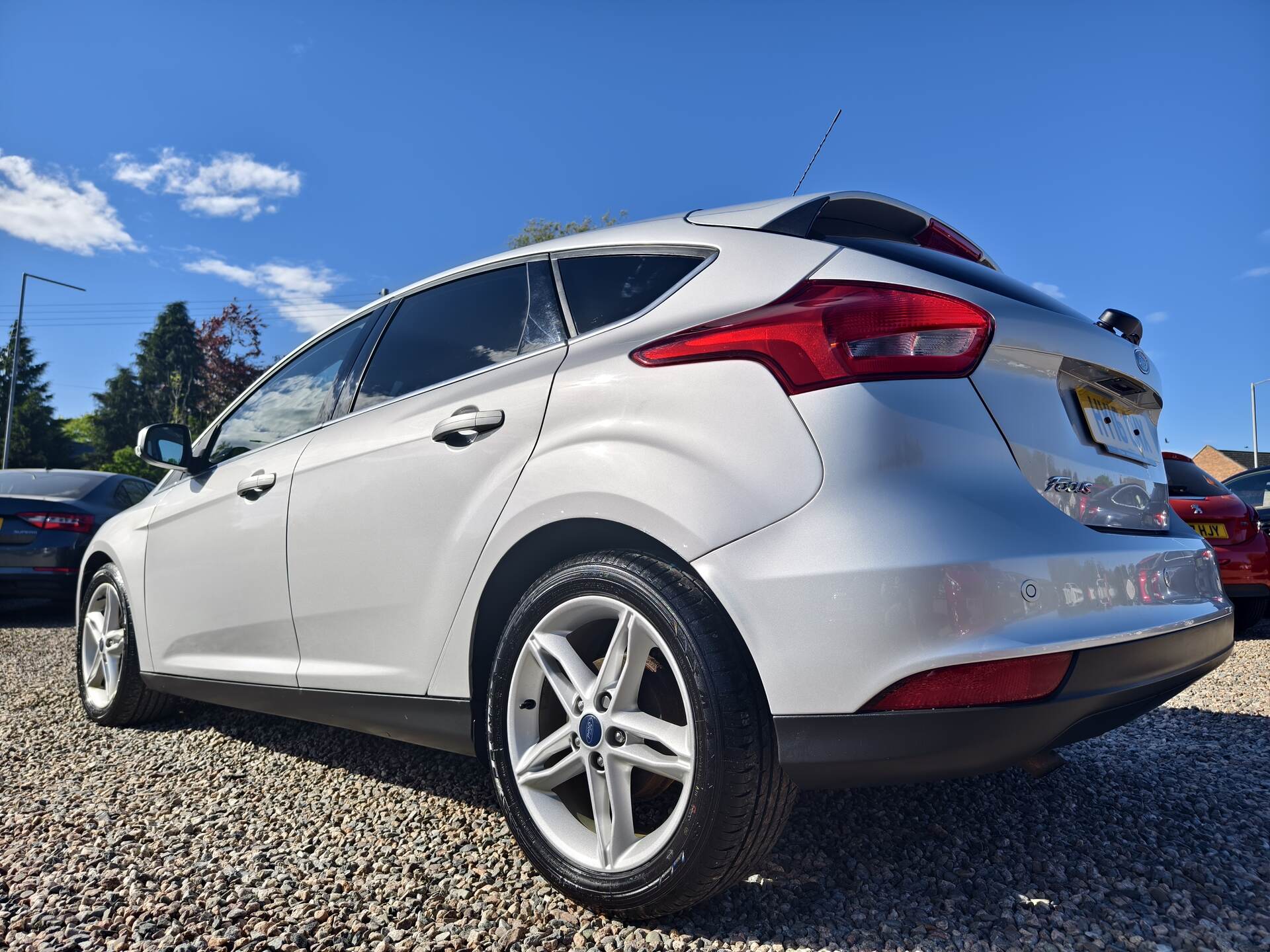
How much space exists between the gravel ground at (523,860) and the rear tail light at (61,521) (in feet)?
16.0

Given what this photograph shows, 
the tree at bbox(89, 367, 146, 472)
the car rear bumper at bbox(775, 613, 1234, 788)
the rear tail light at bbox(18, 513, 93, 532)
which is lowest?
the car rear bumper at bbox(775, 613, 1234, 788)

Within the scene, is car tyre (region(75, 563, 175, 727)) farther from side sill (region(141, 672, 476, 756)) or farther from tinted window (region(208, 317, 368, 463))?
tinted window (region(208, 317, 368, 463))

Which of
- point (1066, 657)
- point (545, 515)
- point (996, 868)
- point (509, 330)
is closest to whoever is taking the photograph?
point (1066, 657)

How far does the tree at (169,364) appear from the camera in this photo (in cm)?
5853

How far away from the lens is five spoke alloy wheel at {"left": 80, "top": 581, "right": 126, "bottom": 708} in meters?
3.96

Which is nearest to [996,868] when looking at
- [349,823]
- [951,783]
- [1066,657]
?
[951,783]

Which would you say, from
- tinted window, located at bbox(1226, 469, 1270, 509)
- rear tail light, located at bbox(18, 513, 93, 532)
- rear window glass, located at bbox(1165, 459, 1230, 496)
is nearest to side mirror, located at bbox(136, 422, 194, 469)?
rear tail light, located at bbox(18, 513, 93, 532)

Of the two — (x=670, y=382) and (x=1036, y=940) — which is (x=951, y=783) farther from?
(x=670, y=382)

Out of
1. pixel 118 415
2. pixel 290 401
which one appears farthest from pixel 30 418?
pixel 290 401

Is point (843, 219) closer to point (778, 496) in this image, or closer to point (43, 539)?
point (778, 496)

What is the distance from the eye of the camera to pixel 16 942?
1.88m

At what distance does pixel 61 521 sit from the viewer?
7.58m

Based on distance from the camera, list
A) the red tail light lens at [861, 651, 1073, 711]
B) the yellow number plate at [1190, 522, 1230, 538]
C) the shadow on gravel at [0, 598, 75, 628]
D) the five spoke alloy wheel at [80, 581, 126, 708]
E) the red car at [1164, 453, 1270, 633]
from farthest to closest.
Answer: the shadow on gravel at [0, 598, 75, 628], the yellow number plate at [1190, 522, 1230, 538], the red car at [1164, 453, 1270, 633], the five spoke alloy wheel at [80, 581, 126, 708], the red tail light lens at [861, 651, 1073, 711]

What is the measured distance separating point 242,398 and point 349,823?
2.04 meters
